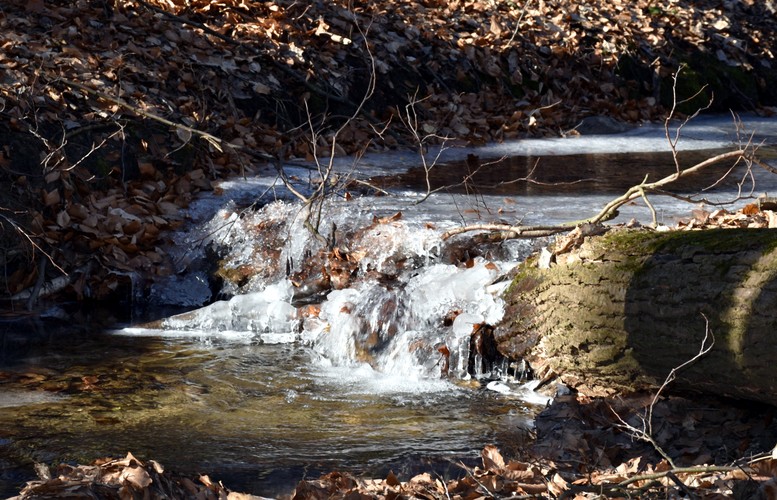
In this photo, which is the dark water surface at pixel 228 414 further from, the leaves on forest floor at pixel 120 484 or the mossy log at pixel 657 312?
the mossy log at pixel 657 312

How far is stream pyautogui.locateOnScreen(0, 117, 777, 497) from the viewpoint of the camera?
461 centimetres

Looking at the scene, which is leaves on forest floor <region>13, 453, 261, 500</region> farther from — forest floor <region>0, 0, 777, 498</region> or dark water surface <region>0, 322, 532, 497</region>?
dark water surface <region>0, 322, 532, 497</region>

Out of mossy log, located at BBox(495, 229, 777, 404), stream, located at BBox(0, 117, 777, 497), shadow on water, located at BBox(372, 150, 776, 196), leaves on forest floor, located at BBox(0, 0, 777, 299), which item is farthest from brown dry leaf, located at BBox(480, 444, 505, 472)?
shadow on water, located at BBox(372, 150, 776, 196)

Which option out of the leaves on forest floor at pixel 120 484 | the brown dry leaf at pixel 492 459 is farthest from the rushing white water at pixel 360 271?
the leaves on forest floor at pixel 120 484

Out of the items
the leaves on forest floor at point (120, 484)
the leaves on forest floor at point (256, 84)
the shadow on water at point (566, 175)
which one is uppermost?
the leaves on forest floor at point (256, 84)

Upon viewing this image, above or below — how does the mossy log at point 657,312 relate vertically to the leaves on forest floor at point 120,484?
above

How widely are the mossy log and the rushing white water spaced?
65cm

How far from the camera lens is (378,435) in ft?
15.7

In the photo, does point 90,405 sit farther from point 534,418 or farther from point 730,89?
point 730,89

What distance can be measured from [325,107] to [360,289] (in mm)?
3815

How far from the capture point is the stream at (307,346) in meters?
4.61

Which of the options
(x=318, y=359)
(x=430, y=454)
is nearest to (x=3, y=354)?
(x=318, y=359)

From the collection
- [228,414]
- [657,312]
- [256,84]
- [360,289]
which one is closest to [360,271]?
[360,289]

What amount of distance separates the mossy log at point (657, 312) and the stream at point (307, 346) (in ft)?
1.59
